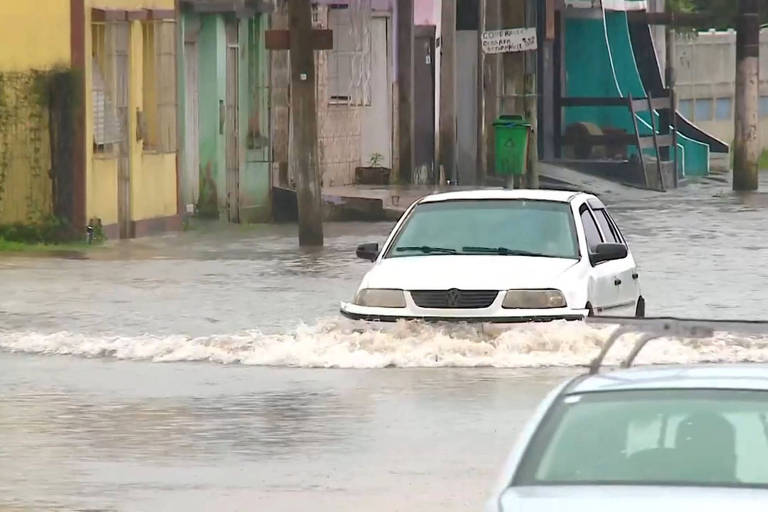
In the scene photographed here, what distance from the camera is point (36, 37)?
26.5 meters

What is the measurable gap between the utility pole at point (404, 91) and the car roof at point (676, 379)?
99.0 feet

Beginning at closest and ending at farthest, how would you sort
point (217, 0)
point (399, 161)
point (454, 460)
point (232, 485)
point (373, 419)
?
point (232, 485)
point (454, 460)
point (373, 419)
point (217, 0)
point (399, 161)

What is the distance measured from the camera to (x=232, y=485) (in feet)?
36.2

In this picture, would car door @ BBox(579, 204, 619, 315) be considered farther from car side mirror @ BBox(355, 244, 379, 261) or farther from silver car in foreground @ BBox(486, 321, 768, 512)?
silver car in foreground @ BBox(486, 321, 768, 512)

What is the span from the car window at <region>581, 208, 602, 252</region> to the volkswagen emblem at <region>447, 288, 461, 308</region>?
60.6 inches

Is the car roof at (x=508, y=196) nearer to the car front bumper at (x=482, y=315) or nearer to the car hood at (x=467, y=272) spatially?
the car hood at (x=467, y=272)

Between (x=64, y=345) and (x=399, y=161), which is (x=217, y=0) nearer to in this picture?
(x=399, y=161)

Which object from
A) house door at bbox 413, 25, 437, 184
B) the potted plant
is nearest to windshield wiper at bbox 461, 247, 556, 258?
the potted plant

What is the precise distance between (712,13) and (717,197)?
6436 millimetres

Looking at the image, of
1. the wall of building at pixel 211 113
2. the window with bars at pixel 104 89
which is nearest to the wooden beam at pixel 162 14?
the window with bars at pixel 104 89

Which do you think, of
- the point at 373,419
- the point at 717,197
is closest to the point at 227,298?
the point at 373,419

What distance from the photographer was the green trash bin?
104 ft

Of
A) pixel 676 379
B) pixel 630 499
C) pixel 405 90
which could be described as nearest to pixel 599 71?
pixel 405 90

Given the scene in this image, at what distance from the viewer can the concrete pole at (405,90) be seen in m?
37.7
